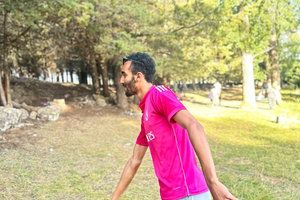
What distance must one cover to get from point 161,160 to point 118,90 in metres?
17.9

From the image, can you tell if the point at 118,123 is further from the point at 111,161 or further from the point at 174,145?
the point at 174,145

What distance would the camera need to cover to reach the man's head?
2.27 metres

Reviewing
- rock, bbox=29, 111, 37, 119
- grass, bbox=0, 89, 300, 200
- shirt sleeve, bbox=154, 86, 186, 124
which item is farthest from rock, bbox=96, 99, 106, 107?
shirt sleeve, bbox=154, 86, 186, 124

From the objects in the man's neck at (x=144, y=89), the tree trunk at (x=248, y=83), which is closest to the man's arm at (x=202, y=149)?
the man's neck at (x=144, y=89)

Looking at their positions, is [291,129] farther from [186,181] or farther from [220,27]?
[186,181]

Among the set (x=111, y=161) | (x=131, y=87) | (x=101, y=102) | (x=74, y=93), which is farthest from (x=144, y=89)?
(x=74, y=93)

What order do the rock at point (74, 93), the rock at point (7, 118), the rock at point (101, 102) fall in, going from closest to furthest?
the rock at point (7, 118), the rock at point (101, 102), the rock at point (74, 93)

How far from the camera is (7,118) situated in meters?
10.6

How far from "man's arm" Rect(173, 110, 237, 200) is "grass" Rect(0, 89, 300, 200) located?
3.62 metres

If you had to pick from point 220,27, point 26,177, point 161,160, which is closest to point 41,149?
point 26,177

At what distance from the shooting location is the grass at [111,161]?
5.42m

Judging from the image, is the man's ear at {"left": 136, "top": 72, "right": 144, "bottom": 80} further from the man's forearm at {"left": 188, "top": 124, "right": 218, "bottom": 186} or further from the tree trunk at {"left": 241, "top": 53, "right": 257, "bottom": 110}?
the tree trunk at {"left": 241, "top": 53, "right": 257, "bottom": 110}

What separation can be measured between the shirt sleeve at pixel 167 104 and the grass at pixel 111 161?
11.8 ft

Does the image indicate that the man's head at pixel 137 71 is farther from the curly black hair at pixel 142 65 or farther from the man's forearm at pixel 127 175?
the man's forearm at pixel 127 175
